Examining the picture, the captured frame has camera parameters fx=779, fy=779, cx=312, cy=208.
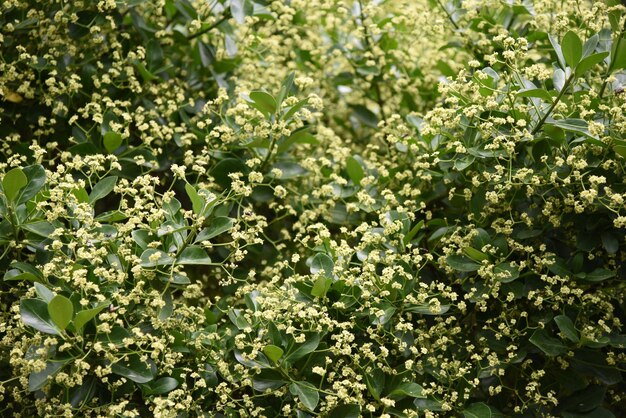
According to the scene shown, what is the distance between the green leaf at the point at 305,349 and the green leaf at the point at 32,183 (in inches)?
25.7

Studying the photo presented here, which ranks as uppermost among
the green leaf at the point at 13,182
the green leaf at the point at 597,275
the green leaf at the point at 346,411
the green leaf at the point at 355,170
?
the green leaf at the point at 13,182

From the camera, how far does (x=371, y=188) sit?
2174 mm

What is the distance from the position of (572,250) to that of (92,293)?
1119mm

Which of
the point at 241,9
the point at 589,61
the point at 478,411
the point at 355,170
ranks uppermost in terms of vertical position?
the point at 241,9

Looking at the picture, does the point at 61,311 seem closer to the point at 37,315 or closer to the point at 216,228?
the point at 37,315

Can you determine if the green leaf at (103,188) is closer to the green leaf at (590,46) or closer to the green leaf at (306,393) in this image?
the green leaf at (306,393)

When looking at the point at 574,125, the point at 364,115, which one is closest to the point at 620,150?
the point at 574,125

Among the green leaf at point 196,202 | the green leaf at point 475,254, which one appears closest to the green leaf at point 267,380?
the green leaf at point 196,202

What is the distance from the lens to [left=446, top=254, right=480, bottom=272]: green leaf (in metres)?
1.78

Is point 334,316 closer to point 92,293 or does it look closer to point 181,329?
point 181,329

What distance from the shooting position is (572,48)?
5.54 feet

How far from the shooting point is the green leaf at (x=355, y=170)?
2.16m

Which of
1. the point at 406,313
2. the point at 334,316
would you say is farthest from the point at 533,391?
the point at 334,316

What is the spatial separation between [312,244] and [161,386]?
0.68 metres
